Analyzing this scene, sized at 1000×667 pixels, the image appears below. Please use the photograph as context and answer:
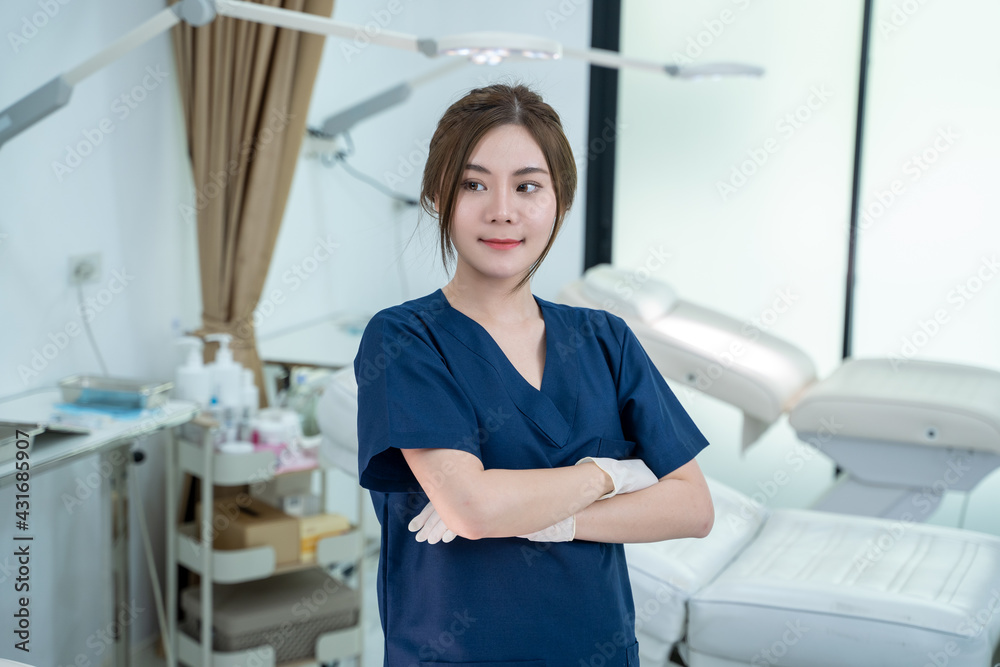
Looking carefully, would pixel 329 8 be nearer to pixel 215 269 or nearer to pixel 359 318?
pixel 215 269

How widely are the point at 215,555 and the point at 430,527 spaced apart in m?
1.25

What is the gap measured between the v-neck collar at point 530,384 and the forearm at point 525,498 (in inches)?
2.4

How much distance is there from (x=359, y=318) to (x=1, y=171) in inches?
54.0

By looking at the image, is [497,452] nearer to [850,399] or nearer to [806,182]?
[850,399]

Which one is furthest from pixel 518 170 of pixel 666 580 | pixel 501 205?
pixel 666 580

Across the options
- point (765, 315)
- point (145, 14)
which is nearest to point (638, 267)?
point (765, 315)

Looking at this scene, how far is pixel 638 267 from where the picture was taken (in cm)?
359

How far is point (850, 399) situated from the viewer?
2.26m

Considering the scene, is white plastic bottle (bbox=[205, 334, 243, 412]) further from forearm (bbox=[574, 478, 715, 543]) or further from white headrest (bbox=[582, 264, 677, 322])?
forearm (bbox=[574, 478, 715, 543])

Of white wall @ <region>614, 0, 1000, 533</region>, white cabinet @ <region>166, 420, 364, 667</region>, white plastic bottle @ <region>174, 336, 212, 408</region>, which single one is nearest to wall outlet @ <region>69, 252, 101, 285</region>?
white plastic bottle @ <region>174, 336, 212, 408</region>

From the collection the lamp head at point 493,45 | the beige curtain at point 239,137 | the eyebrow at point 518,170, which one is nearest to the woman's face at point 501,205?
the eyebrow at point 518,170

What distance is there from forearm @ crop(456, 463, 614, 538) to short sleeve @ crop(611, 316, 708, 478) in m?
0.12

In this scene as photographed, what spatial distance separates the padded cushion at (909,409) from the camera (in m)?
2.13

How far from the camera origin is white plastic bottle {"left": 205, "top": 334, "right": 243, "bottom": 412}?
219cm
